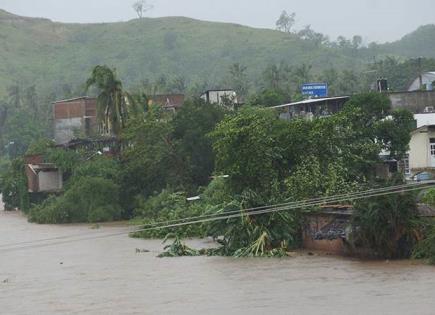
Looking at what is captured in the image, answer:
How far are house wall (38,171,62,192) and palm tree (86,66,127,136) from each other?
20.7 ft

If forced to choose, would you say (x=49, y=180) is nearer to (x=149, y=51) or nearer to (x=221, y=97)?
(x=221, y=97)

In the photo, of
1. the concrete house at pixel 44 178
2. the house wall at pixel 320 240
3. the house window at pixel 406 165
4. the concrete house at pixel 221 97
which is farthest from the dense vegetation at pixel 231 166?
the house window at pixel 406 165

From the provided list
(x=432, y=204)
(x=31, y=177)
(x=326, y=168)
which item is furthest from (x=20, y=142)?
(x=432, y=204)

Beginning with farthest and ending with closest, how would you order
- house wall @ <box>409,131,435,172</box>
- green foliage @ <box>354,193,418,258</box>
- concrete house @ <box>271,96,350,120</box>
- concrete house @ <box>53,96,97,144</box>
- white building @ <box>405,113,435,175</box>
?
concrete house @ <box>53,96,97,144</box> → concrete house @ <box>271,96,350,120</box> → house wall @ <box>409,131,435,172</box> → white building @ <box>405,113,435,175</box> → green foliage @ <box>354,193,418,258</box>

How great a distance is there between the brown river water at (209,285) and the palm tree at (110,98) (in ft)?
67.1

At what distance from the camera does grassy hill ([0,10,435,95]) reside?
147375mm

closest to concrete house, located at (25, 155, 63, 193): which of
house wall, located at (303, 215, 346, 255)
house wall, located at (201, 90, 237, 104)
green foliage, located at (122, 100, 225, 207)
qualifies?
A: green foliage, located at (122, 100, 225, 207)

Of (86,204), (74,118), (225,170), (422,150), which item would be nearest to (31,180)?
(86,204)

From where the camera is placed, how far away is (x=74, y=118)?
72.1 metres

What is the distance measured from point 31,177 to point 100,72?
31.4 feet

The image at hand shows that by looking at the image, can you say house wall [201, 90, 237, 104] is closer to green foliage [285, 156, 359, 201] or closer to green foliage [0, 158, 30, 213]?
green foliage [0, 158, 30, 213]

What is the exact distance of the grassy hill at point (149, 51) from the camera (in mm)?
147375

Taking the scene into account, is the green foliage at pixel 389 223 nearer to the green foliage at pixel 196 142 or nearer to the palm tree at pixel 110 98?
the green foliage at pixel 196 142

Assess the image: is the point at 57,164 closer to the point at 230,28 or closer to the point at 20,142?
the point at 20,142
